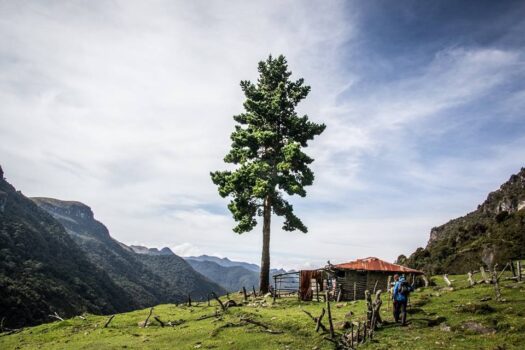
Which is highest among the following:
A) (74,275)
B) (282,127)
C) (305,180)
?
(282,127)

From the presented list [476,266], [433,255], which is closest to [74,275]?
[433,255]

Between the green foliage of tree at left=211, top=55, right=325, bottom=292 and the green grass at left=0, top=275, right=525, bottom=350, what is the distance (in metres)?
8.85

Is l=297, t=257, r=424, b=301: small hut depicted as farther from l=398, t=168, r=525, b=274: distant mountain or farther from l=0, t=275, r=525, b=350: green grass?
l=398, t=168, r=525, b=274: distant mountain

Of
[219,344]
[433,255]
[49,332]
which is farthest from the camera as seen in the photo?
[433,255]

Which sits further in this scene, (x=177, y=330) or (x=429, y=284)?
(x=429, y=284)

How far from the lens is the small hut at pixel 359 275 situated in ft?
116

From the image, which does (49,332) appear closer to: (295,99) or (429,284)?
(295,99)

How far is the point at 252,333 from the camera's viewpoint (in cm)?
1898

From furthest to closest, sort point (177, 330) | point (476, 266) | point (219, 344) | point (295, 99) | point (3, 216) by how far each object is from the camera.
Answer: point (3, 216) < point (476, 266) < point (295, 99) < point (177, 330) < point (219, 344)

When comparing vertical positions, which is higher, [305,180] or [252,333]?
[305,180]

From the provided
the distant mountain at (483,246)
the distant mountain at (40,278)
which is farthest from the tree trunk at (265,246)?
the distant mountain at (40,278)

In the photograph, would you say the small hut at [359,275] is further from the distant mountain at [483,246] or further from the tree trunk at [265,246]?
the distant mountain at [483,246]

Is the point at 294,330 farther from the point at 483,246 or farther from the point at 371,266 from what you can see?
the point at 483,246

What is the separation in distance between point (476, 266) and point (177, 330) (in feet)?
197
